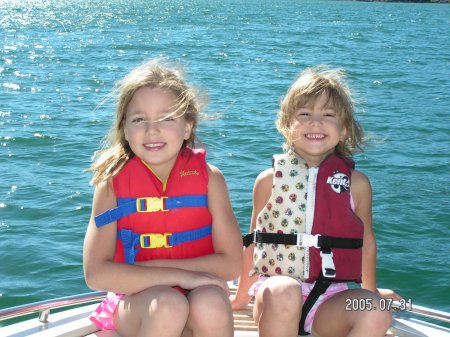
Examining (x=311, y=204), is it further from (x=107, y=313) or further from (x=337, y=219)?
(x=107, y=313)

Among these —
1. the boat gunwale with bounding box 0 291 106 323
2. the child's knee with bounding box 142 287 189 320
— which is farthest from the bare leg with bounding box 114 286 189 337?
the boat gunwale with bounding box 0 291 106 323

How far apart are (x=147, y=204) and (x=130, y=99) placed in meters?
0.45

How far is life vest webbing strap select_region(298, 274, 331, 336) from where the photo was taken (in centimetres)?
313

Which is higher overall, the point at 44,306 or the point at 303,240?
the point at 303,240

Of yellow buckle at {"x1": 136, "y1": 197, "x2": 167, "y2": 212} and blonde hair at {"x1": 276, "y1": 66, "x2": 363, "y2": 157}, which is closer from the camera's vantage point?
yellow buckle at {"x1": 136, "y1": 197, "x2": 167, "y2": 212}

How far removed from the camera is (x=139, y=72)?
3133mm

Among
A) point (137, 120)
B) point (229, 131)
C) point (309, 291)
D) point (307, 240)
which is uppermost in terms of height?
point (229, 131)

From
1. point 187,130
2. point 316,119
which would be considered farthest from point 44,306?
point 316,119

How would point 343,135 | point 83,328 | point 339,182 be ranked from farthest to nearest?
point 343,135, point 339,182, point 83,328

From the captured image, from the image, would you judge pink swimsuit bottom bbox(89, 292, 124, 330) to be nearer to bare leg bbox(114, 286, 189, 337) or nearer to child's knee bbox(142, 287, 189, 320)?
bare leg bbox(114, 286, 189, 337)

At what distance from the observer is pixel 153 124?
3045 mm

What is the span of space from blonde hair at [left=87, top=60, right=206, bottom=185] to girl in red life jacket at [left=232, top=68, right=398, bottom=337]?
1.68 ft

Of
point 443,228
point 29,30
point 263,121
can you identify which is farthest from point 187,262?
point 29,30
